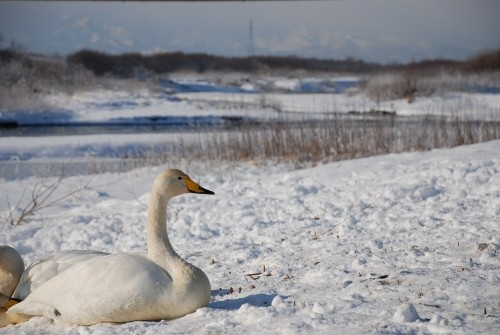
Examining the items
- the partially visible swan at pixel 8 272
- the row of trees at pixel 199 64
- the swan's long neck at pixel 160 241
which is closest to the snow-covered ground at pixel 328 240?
the swan's long neck at pixel 160 241

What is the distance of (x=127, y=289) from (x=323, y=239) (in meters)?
2.83

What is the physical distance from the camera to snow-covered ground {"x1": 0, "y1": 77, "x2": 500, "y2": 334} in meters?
4.11

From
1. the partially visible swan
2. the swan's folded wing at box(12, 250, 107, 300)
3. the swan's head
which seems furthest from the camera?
the partially visible swan

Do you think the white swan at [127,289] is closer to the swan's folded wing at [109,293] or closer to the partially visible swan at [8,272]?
the swan's folded wing at [109,293]

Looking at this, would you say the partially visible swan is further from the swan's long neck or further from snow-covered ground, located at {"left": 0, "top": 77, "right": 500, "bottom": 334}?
the swan's long neck

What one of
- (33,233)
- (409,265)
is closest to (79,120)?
(33,233)

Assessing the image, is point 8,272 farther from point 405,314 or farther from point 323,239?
point 405,314

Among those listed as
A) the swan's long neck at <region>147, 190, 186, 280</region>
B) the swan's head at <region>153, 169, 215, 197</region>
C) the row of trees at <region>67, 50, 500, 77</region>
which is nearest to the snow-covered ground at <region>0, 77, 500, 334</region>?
the swan's long neck at <region>147, 190, 186, 280</region>

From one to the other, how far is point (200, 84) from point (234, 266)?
158ft

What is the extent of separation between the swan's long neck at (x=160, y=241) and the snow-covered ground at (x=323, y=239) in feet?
1.26

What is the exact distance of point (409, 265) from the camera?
17.6 ft

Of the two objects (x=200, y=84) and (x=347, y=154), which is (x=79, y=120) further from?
(x=200, y=84)

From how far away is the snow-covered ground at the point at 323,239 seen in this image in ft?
13.5

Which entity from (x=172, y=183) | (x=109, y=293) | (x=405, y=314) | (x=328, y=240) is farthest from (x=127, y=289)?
(x=328, y=240)
